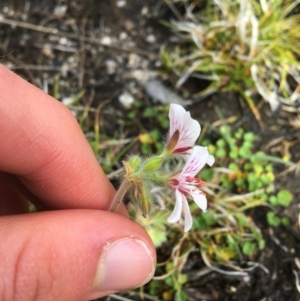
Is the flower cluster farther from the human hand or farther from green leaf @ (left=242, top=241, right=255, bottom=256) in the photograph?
green leaf @ (left=242, top=241, right=255, bottom=256)

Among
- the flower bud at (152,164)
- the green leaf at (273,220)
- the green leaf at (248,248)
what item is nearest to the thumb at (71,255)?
the flower bud at (152,164)

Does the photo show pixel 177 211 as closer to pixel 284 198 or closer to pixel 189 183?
pixel 189 183

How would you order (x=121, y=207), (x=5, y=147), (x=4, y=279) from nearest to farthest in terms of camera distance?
(x=4, y=279), (x=5, y=147), (x=121, y=207)

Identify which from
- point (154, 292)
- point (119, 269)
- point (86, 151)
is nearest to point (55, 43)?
point (86, 151)

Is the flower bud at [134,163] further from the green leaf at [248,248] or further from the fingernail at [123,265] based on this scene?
the green leaf at [248,248]

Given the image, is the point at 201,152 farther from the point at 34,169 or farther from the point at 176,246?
the point at 176,246

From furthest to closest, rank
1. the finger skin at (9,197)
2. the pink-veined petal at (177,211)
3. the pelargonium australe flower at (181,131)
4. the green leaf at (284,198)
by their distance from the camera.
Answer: the green leaf at (284,198), the finger skin at (9,197), the pelargonium australe flower at (181,131), the pink-veined petal at (177,211)

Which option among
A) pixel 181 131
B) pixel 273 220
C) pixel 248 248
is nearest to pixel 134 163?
pixel 181 131

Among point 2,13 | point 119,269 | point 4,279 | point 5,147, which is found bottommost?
point 119,269
